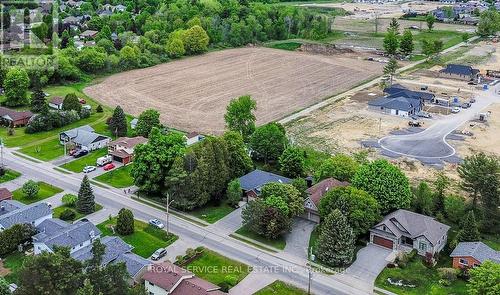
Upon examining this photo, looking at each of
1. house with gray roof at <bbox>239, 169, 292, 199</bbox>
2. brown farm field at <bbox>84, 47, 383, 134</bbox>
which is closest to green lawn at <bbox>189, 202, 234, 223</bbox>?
house with gray roof at <bbox>239, 169, 292, 199</bbox>

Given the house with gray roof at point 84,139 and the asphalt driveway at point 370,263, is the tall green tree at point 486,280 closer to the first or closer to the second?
the asphalt driveway at point 370,263

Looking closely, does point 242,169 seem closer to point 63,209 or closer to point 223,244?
point 223,244

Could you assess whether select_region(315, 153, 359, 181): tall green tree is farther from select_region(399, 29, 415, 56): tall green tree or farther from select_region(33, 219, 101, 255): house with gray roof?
select_region(399, 29, 415, 56): tall green tree

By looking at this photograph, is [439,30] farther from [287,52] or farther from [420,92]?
[420,92]

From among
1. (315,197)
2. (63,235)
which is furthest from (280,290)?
(63,235)

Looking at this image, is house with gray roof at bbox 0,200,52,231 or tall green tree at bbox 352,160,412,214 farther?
tall green tree at bbox 352,160,412,214

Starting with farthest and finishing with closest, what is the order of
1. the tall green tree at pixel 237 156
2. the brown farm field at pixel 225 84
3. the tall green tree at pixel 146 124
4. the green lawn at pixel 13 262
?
the brown farm field at pixel 225 84, the tall green tree at pixel 146 124, the tall green tree at pixel 237 156, the green lawn at pixel 13 262

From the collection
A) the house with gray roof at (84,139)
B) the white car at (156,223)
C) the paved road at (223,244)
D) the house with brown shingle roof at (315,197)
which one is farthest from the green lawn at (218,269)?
the house with gray roof at (84,139)
